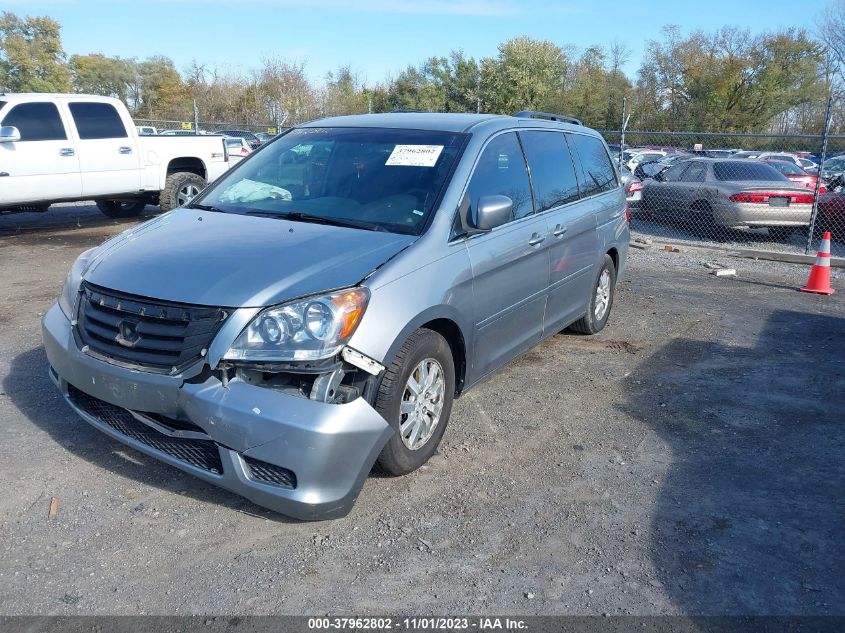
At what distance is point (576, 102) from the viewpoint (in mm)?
48062

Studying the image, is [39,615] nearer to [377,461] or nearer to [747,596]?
[377,461]

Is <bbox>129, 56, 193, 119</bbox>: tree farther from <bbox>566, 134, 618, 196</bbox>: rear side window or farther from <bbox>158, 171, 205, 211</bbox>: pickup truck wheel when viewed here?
<bbox>566, 134, 618, 196</bbox>: rear side window

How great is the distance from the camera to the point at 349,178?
4.35m

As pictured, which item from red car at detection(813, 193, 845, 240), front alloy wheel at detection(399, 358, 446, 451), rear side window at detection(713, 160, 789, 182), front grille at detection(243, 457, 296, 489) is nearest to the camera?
front grille at detection(243, 457, 296, 489)

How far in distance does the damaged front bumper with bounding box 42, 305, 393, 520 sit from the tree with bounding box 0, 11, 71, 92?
2362 inches

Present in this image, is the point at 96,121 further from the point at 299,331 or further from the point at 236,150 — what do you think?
the point at 299,331

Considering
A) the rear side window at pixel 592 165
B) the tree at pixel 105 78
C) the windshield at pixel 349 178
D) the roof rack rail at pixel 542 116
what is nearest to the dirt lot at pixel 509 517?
the windshield at pixel 349 178

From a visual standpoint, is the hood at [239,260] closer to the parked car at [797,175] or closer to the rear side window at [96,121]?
the rear side window at [96,121]

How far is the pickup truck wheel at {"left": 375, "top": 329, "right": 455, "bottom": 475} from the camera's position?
11.0ft

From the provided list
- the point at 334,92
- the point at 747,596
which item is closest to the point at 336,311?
the point at 747,596

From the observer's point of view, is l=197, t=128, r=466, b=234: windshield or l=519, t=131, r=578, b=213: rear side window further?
l=519, t=131, r=578, b=213: rear side window

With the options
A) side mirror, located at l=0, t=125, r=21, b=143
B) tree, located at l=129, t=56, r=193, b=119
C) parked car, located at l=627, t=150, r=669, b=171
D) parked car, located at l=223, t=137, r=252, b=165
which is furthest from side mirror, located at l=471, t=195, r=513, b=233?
tree, located at l=129, t=56, r=193, b=119

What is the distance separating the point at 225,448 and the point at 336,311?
760 millimetres

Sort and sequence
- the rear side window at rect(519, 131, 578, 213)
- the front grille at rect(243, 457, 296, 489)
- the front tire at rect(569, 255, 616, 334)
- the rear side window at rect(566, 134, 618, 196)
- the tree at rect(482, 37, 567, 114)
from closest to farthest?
the front grille at rect(243, 457, 296, 489) < the rear side window at rect(519, 131, 578, 213) < the rear side window at rect(566, 134, 618, 196) < the front tire at rect(569, 255, 616, 334) < the tree at rect(482, 37, 567, 114)
